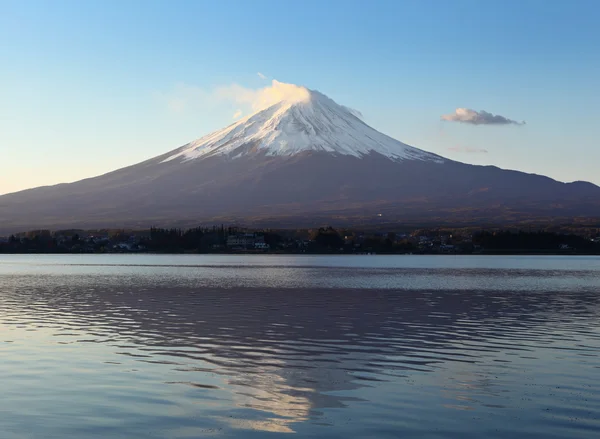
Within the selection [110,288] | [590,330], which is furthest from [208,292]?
[590,330]

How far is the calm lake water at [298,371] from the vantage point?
16938 mm

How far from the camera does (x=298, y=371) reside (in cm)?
2317

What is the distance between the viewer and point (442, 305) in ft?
157

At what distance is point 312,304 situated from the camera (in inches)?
1892

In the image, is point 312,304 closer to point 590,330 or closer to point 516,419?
point 590,330

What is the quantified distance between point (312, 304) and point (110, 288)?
70.9 feet

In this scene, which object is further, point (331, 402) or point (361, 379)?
point (361, 379)

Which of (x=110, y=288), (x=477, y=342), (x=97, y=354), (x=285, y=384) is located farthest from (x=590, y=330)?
(x=110, y=288)

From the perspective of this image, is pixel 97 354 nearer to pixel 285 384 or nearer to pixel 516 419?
pixel 285 384

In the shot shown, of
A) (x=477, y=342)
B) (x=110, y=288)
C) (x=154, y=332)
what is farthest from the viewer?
(x=110, y=288)

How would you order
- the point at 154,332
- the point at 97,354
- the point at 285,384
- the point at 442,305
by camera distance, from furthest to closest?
the point at 442,305 < the point at 154,332 < the point at 97,354 < the point at 285,384

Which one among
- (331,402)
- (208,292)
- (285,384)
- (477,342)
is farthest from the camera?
(208,292)

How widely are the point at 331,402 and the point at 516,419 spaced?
4.16 meters

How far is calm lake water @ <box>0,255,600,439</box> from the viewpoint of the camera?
16.9 m
